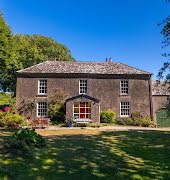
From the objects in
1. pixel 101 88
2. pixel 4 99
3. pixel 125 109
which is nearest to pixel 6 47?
pixel 101 88

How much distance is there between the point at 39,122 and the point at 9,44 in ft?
49.8

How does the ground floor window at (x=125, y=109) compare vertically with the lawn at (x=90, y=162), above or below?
above

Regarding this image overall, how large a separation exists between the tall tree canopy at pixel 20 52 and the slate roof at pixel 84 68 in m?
4.45

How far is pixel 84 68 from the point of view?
34.7 metres

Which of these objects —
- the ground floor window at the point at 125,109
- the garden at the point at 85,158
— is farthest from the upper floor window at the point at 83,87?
the garden at the point at 85,158

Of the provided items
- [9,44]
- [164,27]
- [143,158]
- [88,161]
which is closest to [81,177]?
[88,161]

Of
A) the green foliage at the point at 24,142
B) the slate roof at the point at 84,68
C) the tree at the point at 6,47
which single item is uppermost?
the tree at the point at 6,47

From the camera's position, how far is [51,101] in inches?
1292

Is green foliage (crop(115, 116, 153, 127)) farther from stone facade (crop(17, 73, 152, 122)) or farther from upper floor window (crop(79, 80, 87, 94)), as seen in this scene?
upper floor window (crop(79, 80, 87, 94))

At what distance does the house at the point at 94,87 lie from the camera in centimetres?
3316

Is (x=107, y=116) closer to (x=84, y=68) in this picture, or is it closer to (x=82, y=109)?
(x=82, y=109)

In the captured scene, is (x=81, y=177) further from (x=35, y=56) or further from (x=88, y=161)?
(x=35, y=56)

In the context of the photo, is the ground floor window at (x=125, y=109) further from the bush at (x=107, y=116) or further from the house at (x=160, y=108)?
the house at (x=160, y=108)

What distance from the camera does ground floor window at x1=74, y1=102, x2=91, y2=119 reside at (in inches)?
1267
